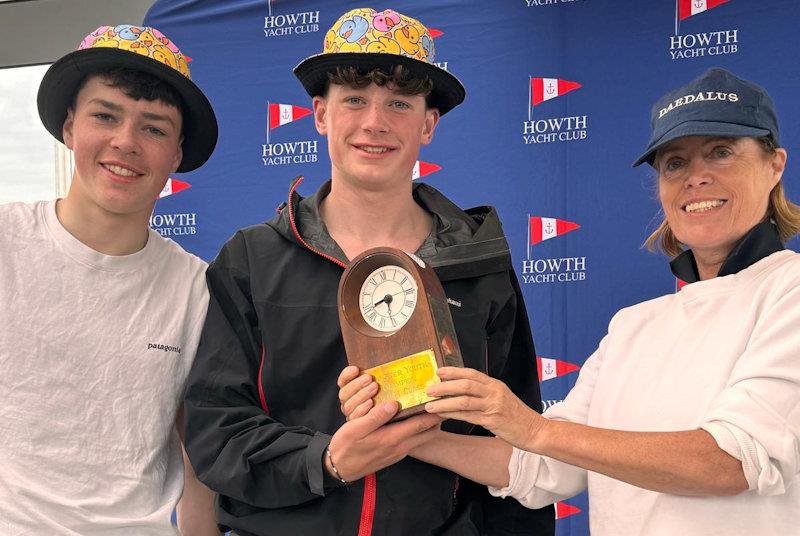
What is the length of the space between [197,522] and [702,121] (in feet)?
4.71

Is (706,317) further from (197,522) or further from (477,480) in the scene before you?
(197,522)

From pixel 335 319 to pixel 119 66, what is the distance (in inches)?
30.0

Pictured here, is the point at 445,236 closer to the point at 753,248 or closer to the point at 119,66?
the point at 753,248

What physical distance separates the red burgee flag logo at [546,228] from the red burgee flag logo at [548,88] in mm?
436

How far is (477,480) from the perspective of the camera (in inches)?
69.0

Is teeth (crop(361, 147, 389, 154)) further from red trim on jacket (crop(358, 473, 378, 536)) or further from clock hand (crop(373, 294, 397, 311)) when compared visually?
red trim on jacket (crop(358, 473, 378, 536))

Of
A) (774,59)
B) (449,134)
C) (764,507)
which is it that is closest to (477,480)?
(764,507)

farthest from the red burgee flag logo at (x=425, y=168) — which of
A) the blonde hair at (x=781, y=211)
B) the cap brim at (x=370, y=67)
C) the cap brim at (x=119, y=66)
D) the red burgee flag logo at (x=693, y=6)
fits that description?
the blonde hair at (x=781, y=211)

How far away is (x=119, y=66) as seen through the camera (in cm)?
189

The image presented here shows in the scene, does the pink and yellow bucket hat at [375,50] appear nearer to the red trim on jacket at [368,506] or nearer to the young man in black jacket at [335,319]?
the young man in black jacket at [335,319]

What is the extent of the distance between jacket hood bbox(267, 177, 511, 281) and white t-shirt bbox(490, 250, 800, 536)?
34 cm

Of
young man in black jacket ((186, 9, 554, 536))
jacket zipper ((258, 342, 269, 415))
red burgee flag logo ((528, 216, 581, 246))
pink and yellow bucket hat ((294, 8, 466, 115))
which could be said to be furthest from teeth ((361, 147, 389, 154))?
red burgee flag logo ((528, 216, 581, 246))

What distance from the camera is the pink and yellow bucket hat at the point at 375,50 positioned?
1729 mm

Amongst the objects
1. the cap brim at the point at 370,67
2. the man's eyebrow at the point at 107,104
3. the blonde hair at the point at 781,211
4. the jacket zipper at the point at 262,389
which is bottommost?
the jacket zipper at the point at 262,389
